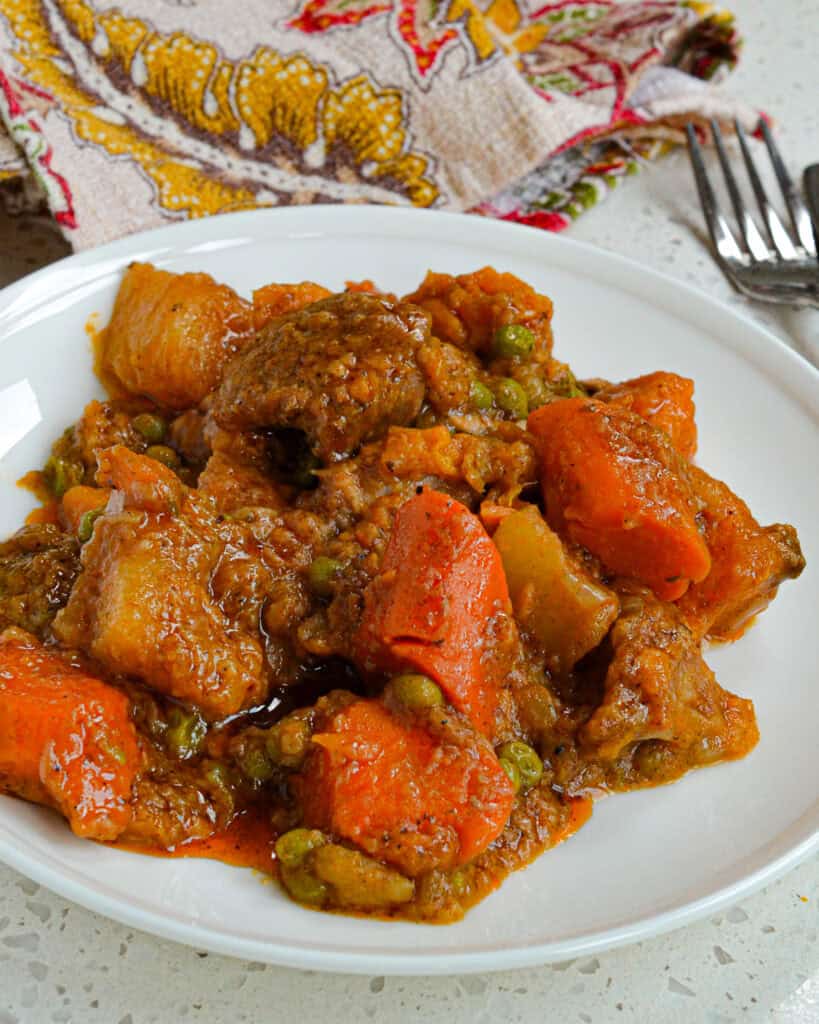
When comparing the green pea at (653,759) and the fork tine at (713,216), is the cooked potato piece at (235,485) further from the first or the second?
the fork tine at (713,216)

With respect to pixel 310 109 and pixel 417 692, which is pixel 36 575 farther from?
pixel 310 109

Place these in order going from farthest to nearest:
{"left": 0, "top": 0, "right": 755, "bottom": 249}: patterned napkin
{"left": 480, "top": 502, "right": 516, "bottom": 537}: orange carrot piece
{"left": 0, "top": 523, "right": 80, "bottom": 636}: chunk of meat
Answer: {"left": 0, "top": 0, "right": 755, "bottom": 249}: patterned napkin → {"left": 480, "top": 502, "right": 516, "bottom": 537}: orange carrot piece → {"left": 0, "top": 523, "right": 80, "bottom": 636}: chunk of meat

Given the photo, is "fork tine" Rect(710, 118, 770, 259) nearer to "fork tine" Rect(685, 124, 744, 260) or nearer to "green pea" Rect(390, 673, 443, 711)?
"fork tine" Rect(685, 124, 744, 260)

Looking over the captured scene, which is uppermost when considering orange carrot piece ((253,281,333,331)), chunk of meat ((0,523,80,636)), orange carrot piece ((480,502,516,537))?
orange carrot piece ((480,502,516,537))

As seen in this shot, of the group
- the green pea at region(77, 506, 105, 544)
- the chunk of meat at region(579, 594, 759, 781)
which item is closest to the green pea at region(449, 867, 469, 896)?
the chunk of meat at region(579, 594, 759, 781)

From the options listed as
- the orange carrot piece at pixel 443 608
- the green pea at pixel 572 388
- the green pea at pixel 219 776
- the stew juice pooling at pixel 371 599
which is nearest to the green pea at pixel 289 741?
the stew juice pooling at pixel 371 599

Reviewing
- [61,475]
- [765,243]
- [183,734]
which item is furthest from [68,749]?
[765,243]
